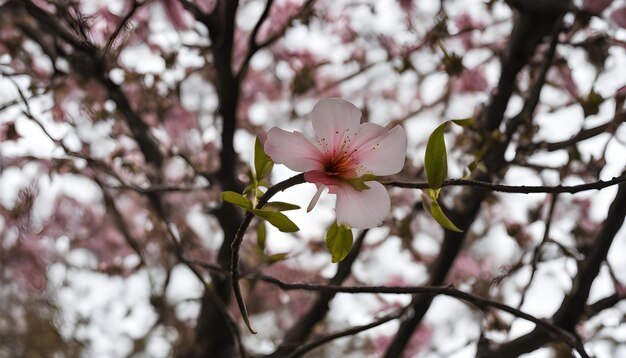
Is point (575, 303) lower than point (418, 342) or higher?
lower

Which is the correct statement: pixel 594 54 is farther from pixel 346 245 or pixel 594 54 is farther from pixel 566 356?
pixel 346 245

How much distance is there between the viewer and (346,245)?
0.43 m

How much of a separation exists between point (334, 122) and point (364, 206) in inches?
2.2

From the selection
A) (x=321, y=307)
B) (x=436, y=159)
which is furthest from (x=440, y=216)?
(x=321, y=307)

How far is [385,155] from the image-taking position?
417 mm

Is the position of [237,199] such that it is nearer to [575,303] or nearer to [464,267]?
[575,303]

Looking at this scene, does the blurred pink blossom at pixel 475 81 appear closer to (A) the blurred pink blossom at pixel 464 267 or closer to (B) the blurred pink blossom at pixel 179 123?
(A) the blurred pink blossom at pixel 464 267

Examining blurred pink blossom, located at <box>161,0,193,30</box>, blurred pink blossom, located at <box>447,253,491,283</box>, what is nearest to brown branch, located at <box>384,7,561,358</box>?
blurred pink blossom, located at <box>447,253,491,283</box>

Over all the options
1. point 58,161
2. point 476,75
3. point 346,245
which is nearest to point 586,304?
point 346,245

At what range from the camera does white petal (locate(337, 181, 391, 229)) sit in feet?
1.33

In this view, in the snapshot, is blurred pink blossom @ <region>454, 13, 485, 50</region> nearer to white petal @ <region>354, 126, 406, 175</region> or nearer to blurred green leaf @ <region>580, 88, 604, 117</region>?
blurred green leaf @ <region>580, 88, 604, 117</region>

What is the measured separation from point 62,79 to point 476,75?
0.74m

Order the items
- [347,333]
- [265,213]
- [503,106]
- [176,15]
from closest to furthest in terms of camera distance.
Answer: [265,213]
[347,333]
[503,106]
[176,15]

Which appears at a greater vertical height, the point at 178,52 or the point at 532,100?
the point at 178,52
